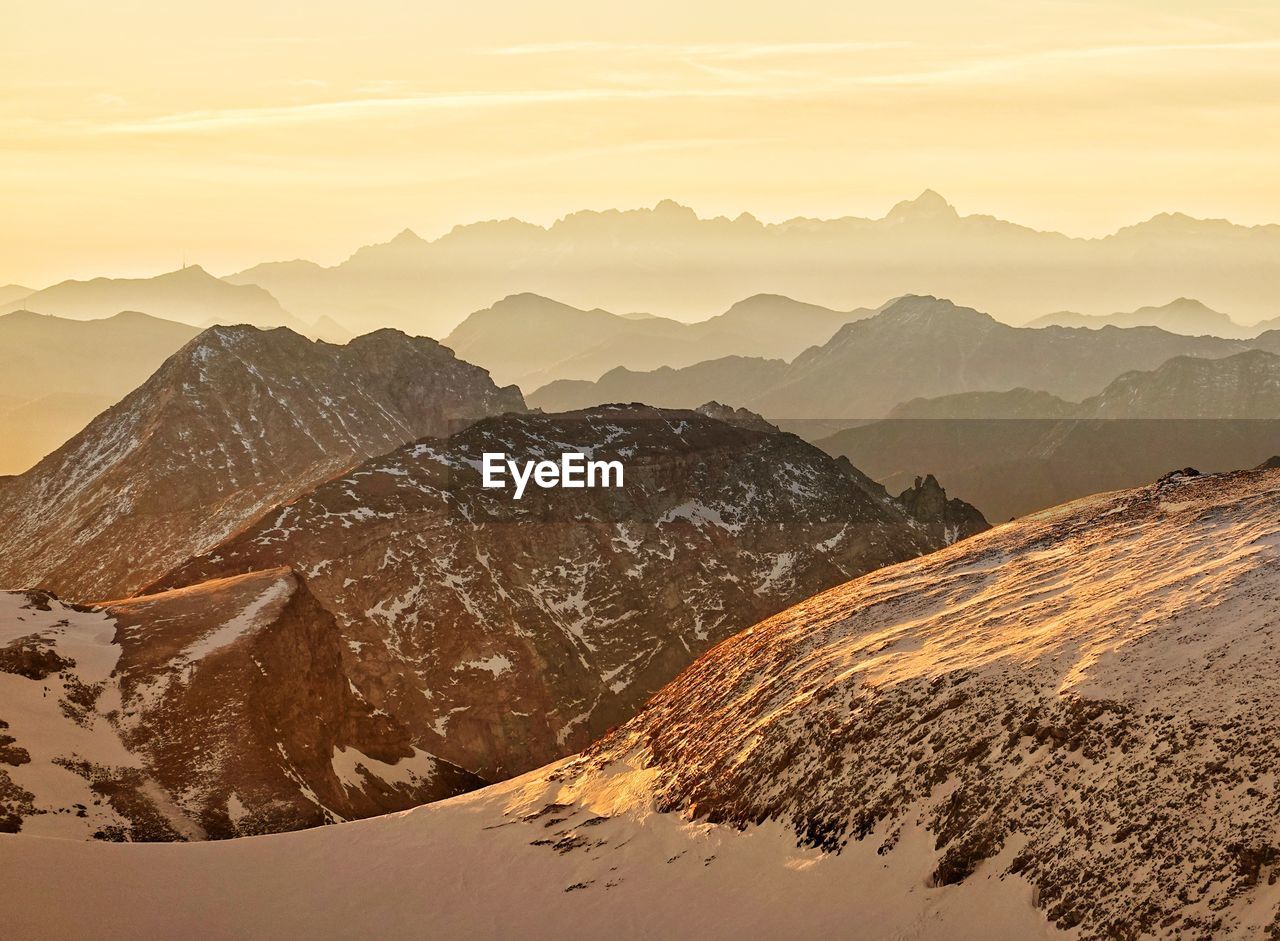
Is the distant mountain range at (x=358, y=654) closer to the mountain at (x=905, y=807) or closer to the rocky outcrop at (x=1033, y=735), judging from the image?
the mountain at (x=905, y=807)

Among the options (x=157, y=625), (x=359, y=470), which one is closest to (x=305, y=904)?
(x=157, y=625)

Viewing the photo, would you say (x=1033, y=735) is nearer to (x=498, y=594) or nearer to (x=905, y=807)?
(x=905, y=807)

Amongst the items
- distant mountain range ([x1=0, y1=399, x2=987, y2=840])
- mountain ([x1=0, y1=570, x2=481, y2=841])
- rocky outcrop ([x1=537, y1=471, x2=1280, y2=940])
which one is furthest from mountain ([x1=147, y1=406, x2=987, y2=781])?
rocky outcrop ([x1=537, y1=471, x2=1280, y2=940])

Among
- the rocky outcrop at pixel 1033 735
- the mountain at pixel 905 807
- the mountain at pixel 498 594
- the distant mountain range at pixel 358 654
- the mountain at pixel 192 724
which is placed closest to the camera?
the rocky outcrop at pixel 1033 735

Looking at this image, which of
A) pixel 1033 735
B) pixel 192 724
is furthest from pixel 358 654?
pixel 1033 735

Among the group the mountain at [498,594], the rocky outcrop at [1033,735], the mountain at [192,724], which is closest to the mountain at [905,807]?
the rocky outcrop at [1033,735]

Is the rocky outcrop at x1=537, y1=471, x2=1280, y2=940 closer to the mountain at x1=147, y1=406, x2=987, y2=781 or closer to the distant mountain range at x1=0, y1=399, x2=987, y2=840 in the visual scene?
the distant mountain range at x1=0, y1=399, x2=987, y2=840
